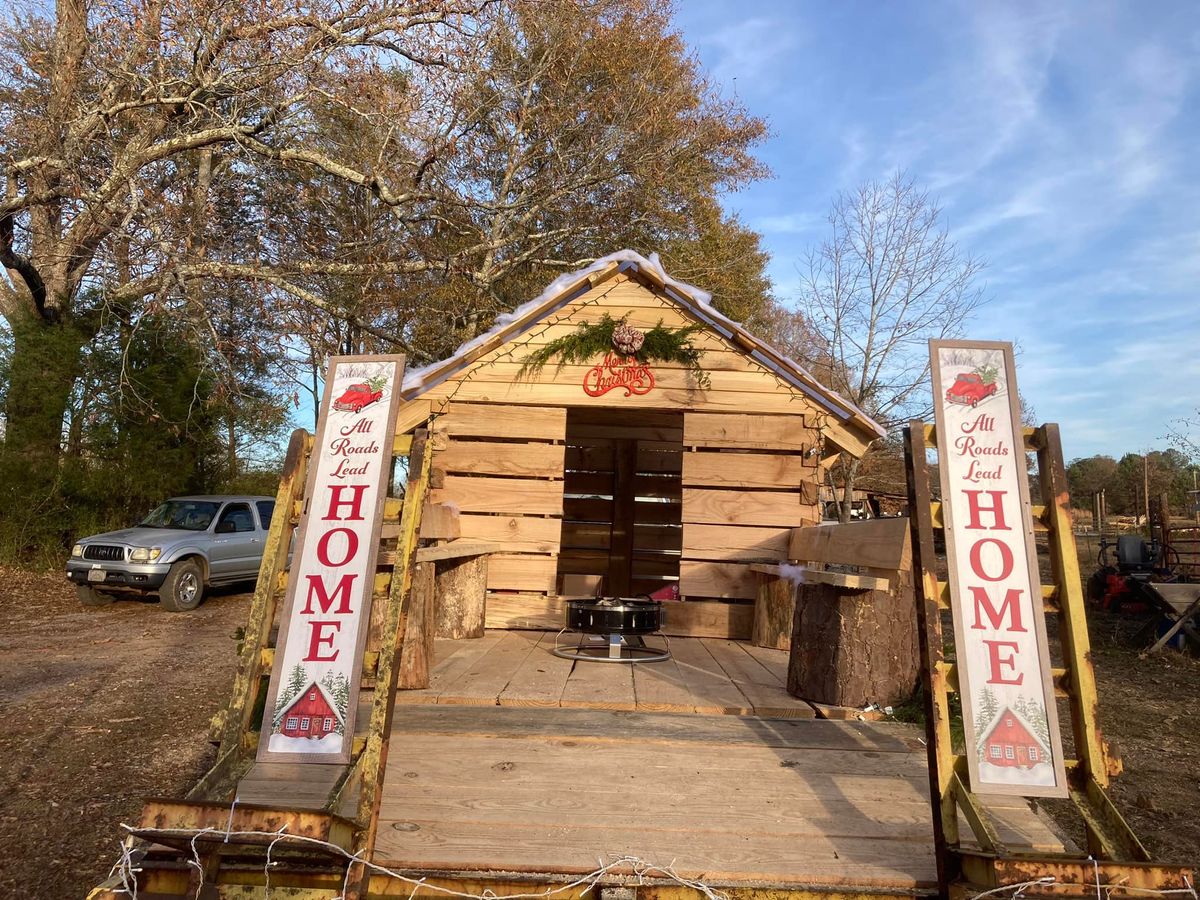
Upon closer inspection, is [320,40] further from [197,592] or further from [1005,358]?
[1005,358]

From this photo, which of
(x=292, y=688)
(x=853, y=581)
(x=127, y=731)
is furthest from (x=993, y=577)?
(x=127, y=731)

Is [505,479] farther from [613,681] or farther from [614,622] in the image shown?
[613,681]

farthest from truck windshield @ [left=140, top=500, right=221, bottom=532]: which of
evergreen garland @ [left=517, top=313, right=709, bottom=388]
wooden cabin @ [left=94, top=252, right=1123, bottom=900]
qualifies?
evergreen garland @ [left=517, top=313, right=709, bottom=388]

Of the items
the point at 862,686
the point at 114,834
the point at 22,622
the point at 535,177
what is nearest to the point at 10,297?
the point at 22,622

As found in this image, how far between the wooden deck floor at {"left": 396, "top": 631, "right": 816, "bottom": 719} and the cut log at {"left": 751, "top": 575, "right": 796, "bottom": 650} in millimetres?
176

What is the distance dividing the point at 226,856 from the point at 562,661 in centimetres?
336

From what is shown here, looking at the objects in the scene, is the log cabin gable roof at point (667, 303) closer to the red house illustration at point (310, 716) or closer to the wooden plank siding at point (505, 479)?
the wooden plank siding at point (505, 479)

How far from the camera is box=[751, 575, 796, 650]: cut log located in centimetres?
652

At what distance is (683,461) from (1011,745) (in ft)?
15.8

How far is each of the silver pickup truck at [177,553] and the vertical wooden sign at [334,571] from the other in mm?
10543

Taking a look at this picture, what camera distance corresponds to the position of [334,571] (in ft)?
9.35

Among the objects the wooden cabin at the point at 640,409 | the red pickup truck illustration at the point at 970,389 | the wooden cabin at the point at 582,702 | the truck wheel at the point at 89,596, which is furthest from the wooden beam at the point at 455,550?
the truck wheel at the point at 89,596

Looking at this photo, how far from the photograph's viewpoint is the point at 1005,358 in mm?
3057

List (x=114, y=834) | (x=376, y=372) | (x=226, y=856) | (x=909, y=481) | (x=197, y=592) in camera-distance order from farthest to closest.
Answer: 1. (x=197, y=592)
2. (x=114, y=834)
3. (x=376, y=372)
4. (x=909, y=481)
5. (x=226, y=856)
